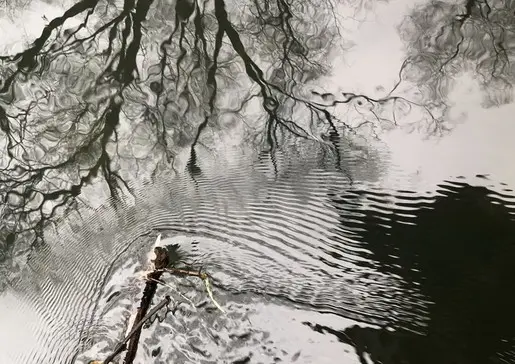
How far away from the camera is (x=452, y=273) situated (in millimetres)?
1975

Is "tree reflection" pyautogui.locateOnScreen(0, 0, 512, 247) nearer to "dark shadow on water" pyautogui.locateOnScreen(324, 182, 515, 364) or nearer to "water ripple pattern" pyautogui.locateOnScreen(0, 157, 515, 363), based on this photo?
"water ripple pattern" pyautogui.locateOnScreen(0, 157, 515, 363)

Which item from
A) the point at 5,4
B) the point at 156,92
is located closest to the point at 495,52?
the point at 156,92

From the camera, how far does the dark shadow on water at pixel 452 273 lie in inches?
71.1

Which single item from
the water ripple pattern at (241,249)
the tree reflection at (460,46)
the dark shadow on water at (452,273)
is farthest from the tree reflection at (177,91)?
the dark shadow on water at (452,273)

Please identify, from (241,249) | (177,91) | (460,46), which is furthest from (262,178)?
(460,46)

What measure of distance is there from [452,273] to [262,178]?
0.83 metres

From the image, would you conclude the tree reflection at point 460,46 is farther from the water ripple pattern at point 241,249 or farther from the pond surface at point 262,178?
the water ripple pattern at point 241,249

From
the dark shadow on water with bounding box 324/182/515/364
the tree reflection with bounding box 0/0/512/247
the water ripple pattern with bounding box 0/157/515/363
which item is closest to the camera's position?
the dark shadow on water with bounding box 324/182/515/364

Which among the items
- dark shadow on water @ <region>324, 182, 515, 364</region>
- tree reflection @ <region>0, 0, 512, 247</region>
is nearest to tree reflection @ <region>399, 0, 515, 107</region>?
tree reflection @ <region>0, 0, 512, 247</region>

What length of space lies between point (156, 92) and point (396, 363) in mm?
1723

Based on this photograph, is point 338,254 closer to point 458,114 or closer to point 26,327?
point 458,114

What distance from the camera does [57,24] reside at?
10.2 feet

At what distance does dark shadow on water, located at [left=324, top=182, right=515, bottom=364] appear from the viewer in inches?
71.1

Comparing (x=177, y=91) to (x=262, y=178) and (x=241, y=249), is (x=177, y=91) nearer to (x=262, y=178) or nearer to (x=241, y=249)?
(x=262, y=178)
